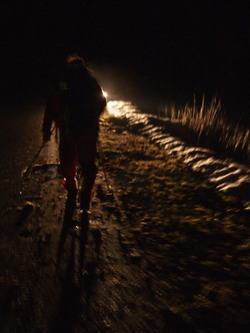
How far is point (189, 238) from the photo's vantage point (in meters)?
2.98

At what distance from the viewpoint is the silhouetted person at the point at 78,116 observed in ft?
10.4

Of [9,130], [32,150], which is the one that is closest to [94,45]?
[9,130]

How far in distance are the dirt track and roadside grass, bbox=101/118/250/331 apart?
0.4 inches

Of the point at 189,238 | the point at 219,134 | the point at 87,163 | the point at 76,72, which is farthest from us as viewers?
the point at 219,134

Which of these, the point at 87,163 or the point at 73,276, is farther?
the point at 87,163

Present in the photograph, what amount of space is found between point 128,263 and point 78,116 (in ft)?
5.95

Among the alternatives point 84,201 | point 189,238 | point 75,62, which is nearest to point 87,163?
point 84,201

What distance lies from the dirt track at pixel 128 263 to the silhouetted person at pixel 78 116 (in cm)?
56

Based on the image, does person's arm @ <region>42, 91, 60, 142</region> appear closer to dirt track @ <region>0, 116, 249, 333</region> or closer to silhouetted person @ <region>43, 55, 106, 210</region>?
silhouetted person @ <region>43, 55, 106, 210</region>

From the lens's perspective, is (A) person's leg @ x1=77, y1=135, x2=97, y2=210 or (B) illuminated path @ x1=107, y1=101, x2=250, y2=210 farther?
(B) illuminated path @ x1=107, y1=101, x2=250, y2=210

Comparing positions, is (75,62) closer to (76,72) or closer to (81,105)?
(76,72)

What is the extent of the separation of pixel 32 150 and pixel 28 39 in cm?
3122

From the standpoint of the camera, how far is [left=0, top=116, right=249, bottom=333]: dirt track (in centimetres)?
199

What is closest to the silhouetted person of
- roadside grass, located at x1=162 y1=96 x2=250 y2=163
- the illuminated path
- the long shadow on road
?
the long shadow on road
